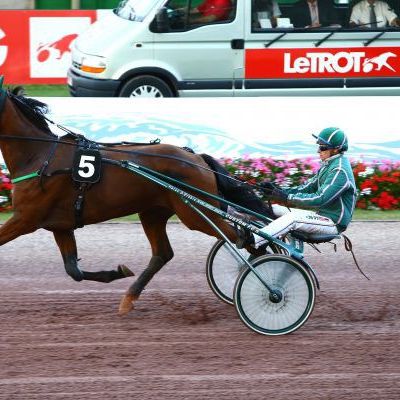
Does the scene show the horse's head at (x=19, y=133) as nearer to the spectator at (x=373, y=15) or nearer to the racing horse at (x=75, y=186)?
the racing horse at (x=75, y=186)

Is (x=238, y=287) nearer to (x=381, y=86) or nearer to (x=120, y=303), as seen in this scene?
(x=120, y=303)

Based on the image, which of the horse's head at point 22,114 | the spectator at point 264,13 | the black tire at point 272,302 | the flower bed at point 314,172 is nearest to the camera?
the black tire at point 272,302

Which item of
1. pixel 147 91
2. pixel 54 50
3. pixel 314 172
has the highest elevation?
pixel 54 50

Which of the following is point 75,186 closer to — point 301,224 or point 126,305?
point 126,305

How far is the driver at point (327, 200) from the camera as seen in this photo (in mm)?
6848

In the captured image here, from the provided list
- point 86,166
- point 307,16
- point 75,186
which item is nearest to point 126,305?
point 75,186

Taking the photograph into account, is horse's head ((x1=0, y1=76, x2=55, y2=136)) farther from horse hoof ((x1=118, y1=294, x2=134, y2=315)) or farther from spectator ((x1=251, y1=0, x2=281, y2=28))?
spectator ((x1=251, y1=0, x2=281, y2=28))

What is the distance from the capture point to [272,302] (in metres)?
6.77

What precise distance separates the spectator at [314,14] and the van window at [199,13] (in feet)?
2.95

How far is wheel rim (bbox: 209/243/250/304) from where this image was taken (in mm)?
7520

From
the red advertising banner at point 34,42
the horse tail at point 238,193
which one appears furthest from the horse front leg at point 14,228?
the red advertising banner at point 34,42

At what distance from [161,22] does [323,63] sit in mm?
2350

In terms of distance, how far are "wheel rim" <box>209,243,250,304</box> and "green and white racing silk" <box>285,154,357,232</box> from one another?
794 millimetres

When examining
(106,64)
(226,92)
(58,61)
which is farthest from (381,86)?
(58,61)
